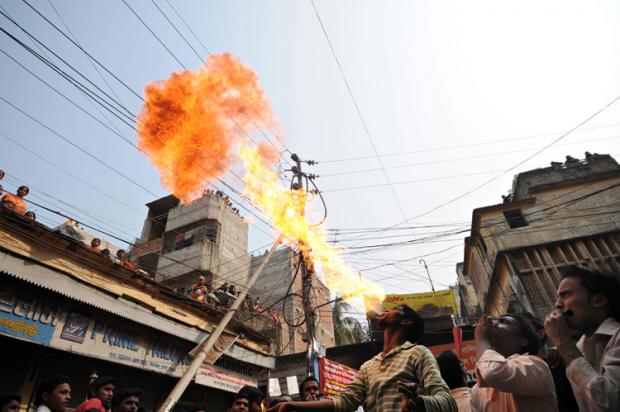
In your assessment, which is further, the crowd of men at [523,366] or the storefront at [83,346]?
the storefront at [83,346]

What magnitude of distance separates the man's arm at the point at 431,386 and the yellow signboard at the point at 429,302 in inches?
804

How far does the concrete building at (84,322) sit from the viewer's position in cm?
779

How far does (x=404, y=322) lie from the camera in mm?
2945

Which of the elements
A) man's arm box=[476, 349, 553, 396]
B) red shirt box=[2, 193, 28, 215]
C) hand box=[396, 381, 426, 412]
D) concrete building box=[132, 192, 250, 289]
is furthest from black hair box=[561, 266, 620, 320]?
concrete building box=[132, 192, 250, 289]

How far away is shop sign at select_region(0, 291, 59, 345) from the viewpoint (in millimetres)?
7400

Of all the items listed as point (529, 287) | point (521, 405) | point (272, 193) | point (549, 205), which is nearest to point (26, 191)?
point (272, 193)

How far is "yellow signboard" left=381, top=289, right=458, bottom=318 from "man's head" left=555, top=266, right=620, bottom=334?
800 inches

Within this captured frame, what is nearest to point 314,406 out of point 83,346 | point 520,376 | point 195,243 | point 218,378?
point 520,376

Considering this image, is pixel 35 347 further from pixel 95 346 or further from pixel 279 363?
pixel 279 363

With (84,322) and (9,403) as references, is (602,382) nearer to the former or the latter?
(9,403)

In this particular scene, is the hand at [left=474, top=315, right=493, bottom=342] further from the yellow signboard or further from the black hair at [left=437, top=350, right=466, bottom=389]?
the yellow signboard

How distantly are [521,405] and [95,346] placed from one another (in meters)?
10.1

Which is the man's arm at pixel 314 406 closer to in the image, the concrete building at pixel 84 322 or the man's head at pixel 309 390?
the man's head at pixel 309 390

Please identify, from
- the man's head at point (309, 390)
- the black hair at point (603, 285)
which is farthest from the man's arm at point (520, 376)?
the man's head at point (309, 390)
